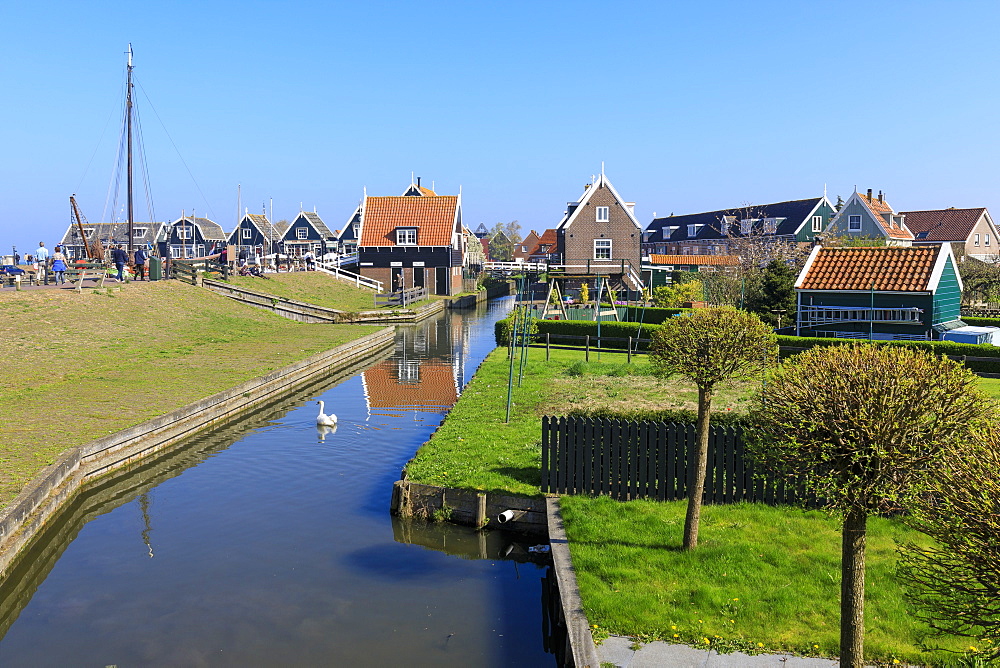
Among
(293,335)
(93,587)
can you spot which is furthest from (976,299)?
(93,587)

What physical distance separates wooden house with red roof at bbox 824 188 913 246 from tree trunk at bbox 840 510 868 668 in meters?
71.8

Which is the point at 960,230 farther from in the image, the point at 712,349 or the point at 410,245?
the point at 712,349

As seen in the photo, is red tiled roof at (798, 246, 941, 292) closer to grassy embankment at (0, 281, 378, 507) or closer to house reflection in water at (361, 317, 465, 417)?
house reflection in water at (361, 317, 465, 417)

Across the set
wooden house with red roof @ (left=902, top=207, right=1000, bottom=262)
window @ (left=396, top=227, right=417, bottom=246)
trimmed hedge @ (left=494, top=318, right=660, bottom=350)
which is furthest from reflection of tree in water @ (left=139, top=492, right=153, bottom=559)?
wooden house with red roof @ (left=902, top=207, right=1000, bottom=262)

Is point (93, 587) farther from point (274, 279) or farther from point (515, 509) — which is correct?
point (274, 279)

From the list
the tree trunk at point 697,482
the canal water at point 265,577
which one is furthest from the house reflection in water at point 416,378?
the tree trunk at point 697,482

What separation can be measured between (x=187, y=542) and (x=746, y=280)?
39493mm

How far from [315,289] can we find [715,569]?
173 feet

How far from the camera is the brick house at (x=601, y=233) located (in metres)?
63.5

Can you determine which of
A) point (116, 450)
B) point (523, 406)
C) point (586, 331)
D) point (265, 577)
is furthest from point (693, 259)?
point (265, 577)

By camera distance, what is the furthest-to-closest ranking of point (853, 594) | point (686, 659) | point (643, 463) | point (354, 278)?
point (354, 278) < point (643, 463) < point (686, 659) < point (853, 594)

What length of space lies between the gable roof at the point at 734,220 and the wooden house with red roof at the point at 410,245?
29.2 meters

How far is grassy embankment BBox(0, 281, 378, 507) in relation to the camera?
56.9ft

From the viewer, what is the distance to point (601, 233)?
210ft
